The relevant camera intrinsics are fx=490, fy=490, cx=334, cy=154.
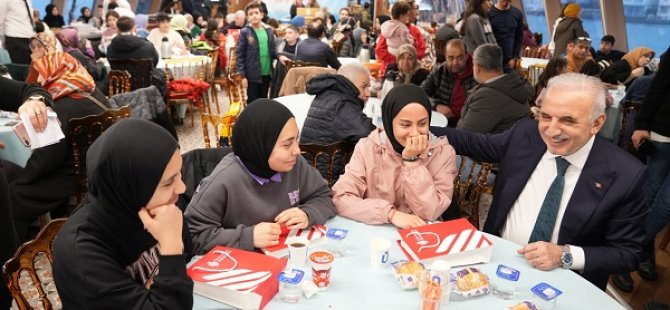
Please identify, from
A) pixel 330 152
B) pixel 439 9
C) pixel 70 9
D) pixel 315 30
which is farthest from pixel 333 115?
pixel 70 9

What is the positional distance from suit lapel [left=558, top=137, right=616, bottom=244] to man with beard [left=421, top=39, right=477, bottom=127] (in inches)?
101

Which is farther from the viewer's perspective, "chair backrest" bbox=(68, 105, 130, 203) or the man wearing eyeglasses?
the man wearing eyeglasses

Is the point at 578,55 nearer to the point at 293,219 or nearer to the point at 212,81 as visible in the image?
the point at 293,219

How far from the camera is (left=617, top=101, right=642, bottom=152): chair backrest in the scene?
405 cm

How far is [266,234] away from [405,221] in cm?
56

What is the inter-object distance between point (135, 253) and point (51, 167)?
6.69 ft

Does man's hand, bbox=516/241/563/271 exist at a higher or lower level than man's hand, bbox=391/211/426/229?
lower

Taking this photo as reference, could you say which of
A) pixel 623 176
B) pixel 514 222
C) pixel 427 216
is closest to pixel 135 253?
pixel 427 216

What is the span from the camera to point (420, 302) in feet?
4.81

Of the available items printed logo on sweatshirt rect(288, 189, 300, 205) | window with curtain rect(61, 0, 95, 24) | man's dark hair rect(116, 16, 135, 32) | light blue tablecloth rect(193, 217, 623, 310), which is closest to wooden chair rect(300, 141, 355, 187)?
printed logo on sweatshirt rect(288, 189, 300, 205)

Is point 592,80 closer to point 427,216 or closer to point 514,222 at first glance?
point 514,222

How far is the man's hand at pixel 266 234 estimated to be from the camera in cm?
170

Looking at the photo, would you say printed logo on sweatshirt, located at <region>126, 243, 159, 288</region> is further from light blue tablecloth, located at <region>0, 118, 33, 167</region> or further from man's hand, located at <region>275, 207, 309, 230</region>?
light blue tablecloth, located at <region>0, 118, 33, 167</region>

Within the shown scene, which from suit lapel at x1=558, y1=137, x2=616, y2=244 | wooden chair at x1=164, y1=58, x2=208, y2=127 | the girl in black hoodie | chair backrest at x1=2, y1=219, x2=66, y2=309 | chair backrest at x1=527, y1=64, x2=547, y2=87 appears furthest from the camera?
chair backrest at x1=527, y1=64, x2=547, y2=87
